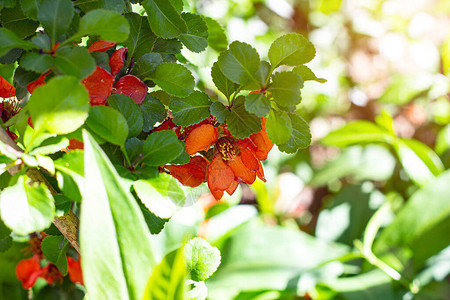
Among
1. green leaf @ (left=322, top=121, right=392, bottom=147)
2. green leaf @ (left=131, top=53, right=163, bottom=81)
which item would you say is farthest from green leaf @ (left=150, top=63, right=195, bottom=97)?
green leaf @ (left=322, top=121, right=392, bottom=147)

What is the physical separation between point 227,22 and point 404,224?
0.56m

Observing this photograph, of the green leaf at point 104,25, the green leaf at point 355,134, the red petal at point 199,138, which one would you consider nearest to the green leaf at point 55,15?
the green leaf at point 104,25

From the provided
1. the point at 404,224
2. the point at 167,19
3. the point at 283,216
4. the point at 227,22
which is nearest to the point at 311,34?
the point at 227,22

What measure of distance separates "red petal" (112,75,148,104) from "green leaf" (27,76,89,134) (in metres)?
0.07

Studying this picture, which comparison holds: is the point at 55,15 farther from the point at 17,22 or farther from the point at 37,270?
the point at 37,270

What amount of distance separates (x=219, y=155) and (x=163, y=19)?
108 millimetres

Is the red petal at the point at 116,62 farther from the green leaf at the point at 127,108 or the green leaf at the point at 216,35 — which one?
the green leaf at the point at 216,35

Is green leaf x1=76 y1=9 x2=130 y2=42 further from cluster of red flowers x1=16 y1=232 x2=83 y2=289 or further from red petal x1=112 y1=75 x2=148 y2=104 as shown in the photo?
cluster of red flowers x1=16 y1=232 x2=83 y2=289

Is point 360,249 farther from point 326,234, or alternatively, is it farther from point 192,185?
point 192,185

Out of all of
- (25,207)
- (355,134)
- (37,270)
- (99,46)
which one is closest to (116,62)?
(99,46)

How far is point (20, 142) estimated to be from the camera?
26 cm

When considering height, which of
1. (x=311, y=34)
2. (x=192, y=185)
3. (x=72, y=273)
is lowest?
(x=311, y=34)

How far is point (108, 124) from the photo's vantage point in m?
0.25

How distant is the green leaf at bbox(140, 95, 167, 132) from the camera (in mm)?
302
